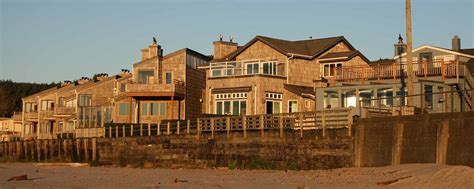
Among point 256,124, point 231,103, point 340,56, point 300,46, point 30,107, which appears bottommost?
point 256,124

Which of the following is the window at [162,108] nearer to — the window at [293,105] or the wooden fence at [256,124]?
the wooden fence at [256,124]

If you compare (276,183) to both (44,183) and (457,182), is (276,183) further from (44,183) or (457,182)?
(44,183)

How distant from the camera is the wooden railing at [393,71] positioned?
4466cm

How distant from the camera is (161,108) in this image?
6291 centimetres

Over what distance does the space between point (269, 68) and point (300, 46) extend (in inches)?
178

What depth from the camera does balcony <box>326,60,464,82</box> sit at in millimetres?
44647

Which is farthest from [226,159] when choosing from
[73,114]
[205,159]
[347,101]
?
[73,114]

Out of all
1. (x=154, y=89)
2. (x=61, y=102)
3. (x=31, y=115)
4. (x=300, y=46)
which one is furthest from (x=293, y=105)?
(x=31, y=115)

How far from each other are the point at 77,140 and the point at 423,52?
26226mm

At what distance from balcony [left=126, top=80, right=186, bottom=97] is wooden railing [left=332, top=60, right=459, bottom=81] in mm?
16458

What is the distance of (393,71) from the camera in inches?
1827

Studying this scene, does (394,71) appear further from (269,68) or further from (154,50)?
(154,50)

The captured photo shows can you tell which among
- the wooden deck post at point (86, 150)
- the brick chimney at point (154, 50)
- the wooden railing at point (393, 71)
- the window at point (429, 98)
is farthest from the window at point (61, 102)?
the window at point (429, 98)

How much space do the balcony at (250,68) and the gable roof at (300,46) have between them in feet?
3.93
